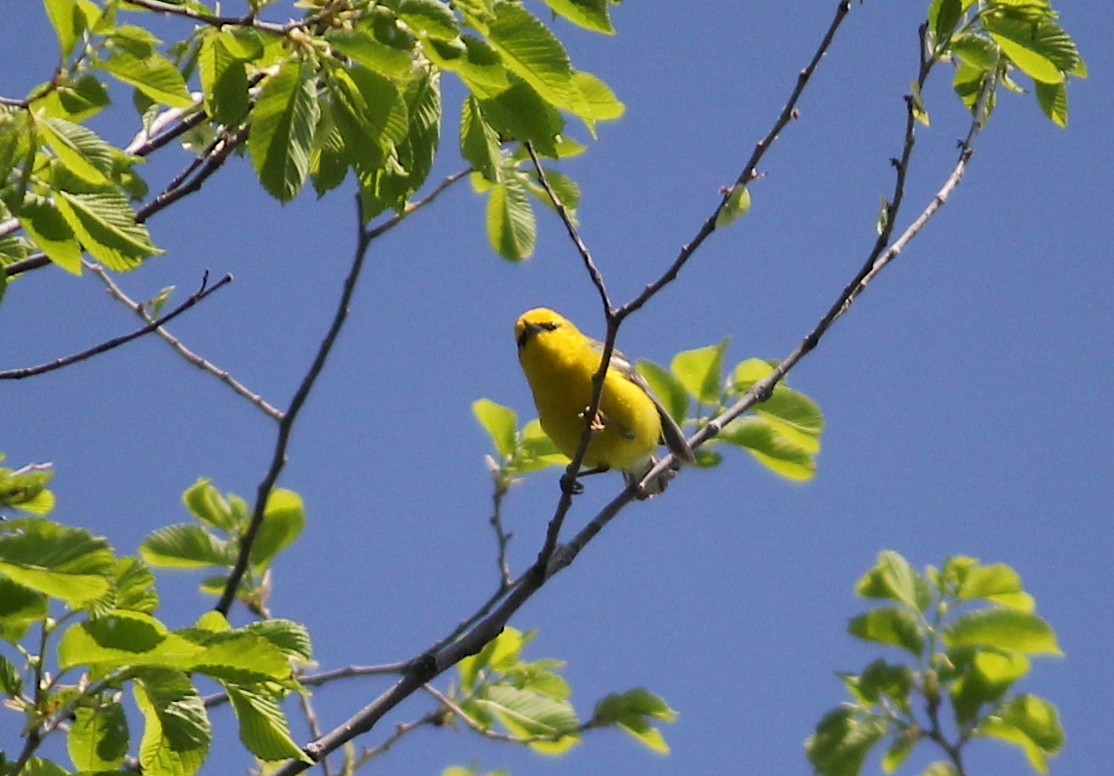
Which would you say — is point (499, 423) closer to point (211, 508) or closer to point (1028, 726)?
point (211, 508)

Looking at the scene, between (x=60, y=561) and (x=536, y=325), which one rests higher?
(x=536, y=325)

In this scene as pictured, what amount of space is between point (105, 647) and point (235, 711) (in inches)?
11.2

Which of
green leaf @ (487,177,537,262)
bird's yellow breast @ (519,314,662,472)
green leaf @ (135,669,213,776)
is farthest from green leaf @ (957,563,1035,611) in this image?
bird's yellow breast @ (519,314,662,472)

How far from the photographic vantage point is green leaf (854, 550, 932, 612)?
10.4 feet

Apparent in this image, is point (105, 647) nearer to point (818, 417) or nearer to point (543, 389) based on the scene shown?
point (818, 417)

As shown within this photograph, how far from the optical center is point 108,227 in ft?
7.20

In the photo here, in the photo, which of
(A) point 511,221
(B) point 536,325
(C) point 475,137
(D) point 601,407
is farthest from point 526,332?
(C) point 475,137

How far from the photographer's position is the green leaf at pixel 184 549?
Result: 3.78 m

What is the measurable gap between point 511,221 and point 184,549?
1.29m

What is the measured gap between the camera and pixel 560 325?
6.84 meters


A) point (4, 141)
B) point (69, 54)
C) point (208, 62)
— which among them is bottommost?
point (4, 141)

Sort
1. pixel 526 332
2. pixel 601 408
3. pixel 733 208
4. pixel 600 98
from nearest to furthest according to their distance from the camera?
pixel 733 208
pixel 600 98
pixel 601 408
pixel 526 332

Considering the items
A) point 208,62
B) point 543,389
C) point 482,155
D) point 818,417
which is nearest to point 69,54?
point 208,62

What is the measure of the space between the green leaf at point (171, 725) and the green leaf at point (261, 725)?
58 millimetres
